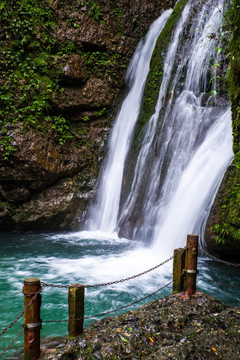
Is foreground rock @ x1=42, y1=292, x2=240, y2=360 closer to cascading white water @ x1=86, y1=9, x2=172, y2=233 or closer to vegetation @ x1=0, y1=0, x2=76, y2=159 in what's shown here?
cascading white water @ x1=86, y1=9, x2=172, y2=233

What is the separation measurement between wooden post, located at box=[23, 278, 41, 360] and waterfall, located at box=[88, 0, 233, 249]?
4588mm

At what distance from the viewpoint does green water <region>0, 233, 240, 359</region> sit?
4508 millimetres

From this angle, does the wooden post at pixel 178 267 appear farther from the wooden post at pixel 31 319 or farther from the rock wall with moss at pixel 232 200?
the rock wall with moss at pixel 232 200

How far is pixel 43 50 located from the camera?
10.5 m

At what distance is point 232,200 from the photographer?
581 centimetres

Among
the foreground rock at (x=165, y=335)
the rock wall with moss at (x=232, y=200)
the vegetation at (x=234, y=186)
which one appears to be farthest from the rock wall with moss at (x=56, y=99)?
the foreground rock at (x=165, y=335)

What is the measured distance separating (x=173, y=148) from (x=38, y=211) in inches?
196

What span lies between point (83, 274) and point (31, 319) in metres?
3.38

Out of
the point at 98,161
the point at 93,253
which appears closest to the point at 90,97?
the point at 98,161

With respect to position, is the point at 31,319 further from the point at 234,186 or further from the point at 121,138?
the point at 121,138

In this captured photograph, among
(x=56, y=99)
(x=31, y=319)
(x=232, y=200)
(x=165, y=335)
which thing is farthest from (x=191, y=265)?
(x=56, y=99)

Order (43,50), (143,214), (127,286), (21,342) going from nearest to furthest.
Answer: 1. (21,342)
2. (127,286)
3. (143,214)
4. (43,50)

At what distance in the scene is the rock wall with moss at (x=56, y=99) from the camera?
958cm

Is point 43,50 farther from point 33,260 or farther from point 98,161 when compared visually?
point 33,260
